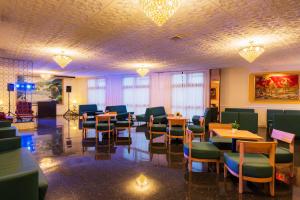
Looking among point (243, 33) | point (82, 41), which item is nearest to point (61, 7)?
point (82, 41)

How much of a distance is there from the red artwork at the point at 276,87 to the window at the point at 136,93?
20.1 feet

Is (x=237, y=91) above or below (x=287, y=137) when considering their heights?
above

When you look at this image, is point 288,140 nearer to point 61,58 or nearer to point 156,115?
point 61,58

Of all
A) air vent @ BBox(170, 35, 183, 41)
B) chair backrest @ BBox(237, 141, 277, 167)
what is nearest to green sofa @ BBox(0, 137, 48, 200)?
chair backrest @ BBox(237, 141, 277, 167)

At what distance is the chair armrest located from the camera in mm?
3585

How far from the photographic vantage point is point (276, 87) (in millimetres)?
9297

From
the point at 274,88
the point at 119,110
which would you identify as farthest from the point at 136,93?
the point at 274,88

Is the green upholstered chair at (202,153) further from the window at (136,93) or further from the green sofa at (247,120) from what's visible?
the window at (136,93)

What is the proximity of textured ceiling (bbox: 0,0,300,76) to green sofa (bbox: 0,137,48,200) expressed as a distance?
2333mm

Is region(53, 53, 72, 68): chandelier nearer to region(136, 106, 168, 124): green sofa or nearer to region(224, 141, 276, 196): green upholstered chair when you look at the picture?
region(136, 106, 168, 124): green sofa

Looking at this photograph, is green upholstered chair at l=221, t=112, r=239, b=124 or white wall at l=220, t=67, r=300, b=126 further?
white wall at l=220, t=67, r=300, b=126

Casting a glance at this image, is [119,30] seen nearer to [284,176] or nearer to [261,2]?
[261,2]

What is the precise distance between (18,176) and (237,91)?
1003cm

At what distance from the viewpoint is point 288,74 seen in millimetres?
9055
